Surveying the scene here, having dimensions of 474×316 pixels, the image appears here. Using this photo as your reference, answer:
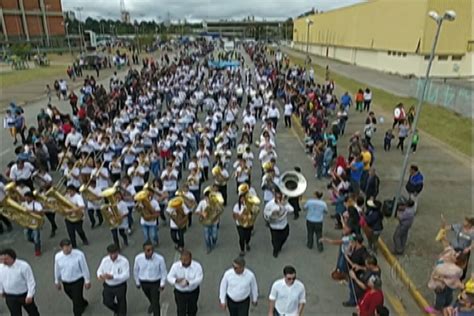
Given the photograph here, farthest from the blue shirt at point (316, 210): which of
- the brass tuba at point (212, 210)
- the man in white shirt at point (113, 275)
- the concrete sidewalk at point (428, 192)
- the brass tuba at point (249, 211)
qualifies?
the man in white shirt at point (113, 275)

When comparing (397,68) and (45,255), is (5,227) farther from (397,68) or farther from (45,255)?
(397,68)

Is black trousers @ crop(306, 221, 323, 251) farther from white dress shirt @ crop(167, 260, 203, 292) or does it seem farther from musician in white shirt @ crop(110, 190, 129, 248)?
musician in white shirt @ crop(110, 190, 129, 248)

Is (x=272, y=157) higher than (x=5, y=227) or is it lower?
higher

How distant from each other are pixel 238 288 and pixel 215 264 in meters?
2.61

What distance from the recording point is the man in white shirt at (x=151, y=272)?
6.05 m

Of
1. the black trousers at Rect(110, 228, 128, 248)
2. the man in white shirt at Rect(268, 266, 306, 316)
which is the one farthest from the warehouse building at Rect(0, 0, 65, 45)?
the man in white shirt at Rect(268, 266, 306, 316)

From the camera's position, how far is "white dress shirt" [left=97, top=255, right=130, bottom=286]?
5969 millimetres

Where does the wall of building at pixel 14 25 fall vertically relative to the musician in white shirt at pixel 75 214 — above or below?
above

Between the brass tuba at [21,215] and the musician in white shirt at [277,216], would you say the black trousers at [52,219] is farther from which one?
the musician in white shirt at [277,216]

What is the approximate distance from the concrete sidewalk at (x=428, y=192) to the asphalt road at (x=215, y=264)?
73cm

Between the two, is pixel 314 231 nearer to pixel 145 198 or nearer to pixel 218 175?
pixel 218 175

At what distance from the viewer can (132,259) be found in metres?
8.38

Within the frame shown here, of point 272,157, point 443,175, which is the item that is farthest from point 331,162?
point 443,175

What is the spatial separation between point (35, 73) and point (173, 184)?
4151cm
